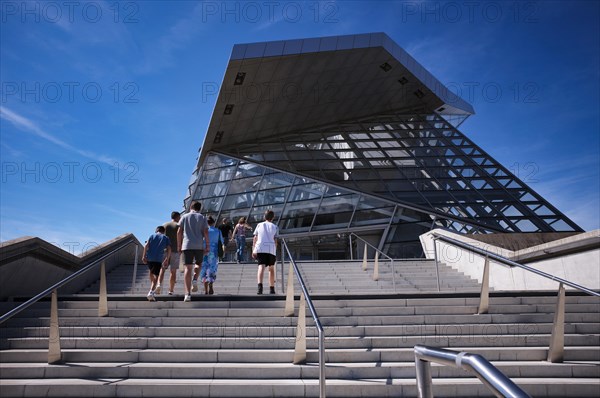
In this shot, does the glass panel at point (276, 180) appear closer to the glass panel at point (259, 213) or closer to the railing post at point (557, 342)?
the glass panel at point (259, 213)

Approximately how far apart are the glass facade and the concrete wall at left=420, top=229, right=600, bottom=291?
920 cm

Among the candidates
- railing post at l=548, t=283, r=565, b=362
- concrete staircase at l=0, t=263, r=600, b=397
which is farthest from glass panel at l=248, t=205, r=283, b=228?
railing post at l=548, t=283, r=565, b=362

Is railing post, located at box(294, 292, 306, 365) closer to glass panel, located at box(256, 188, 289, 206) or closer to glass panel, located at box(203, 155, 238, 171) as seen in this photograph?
glass panel, located at box(256, 188, 289, 206)

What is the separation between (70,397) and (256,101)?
21.6 m

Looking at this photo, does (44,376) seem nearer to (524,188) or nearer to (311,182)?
(311,182)

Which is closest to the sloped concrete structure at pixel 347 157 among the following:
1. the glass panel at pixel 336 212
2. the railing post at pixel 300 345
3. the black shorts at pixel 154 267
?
the glass panel at pixel 336 212

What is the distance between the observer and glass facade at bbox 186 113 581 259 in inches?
805

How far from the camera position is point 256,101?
2458 centimetres

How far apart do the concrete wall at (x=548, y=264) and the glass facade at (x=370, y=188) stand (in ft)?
30.2

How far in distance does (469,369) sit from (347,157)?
24.6m

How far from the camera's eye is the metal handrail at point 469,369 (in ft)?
4.74

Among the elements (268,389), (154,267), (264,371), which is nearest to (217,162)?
(154,267)

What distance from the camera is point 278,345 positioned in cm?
547

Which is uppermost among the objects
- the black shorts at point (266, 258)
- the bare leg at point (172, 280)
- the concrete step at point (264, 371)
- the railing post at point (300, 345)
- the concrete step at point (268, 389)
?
the black shorts at point (266, 258)
